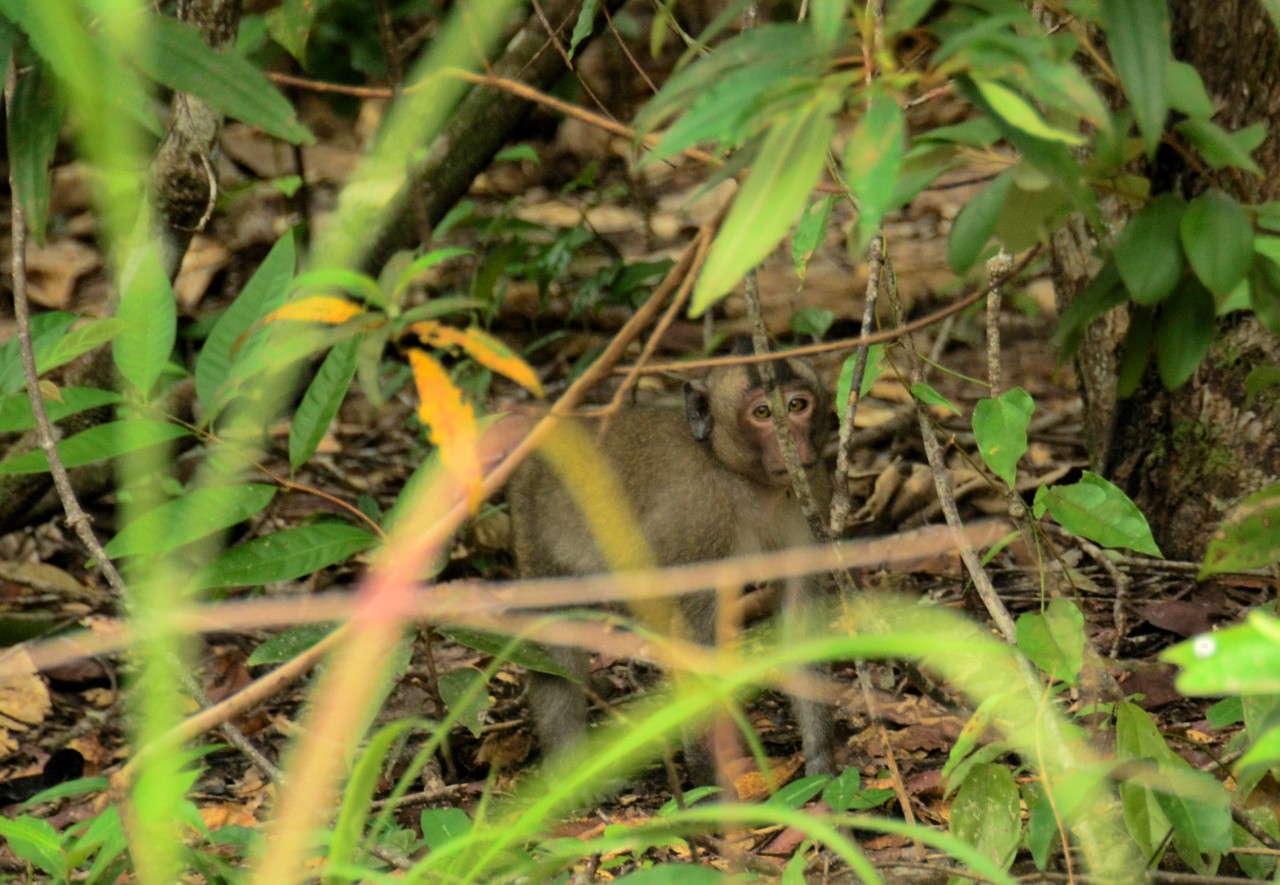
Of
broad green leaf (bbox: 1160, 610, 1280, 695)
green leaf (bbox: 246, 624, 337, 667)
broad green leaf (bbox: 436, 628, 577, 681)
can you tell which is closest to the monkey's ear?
broad green leaf (bbox: 436, 628, 577, 681)

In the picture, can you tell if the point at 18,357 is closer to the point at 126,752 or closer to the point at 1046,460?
the point at 126,752

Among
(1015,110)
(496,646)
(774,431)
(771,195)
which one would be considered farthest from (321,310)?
(774,431)

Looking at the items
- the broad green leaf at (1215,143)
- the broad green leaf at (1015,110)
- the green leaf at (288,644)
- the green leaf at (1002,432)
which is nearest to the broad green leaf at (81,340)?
Answer: the green leaf at (288,644)

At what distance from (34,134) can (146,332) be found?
0.64m

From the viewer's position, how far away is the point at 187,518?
3.53 m

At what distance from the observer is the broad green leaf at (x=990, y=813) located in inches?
109

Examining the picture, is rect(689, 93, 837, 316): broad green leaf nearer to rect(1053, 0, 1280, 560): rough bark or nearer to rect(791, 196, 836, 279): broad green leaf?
rect(791, 196, 836, 279): broad green leaf

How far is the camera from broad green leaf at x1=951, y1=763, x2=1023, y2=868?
2.76 m

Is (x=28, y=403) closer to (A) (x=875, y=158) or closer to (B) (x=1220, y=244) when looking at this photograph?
(A) (x=875, y=158)

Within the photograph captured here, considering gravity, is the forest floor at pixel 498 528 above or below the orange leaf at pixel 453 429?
below

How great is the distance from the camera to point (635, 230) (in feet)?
29.0

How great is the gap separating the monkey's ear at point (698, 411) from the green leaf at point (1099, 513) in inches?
105

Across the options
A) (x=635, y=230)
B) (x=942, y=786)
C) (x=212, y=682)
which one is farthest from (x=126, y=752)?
(x=635, y=230)

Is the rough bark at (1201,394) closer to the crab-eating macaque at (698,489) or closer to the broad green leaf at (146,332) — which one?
the crab-eating macaque at (698,489)
